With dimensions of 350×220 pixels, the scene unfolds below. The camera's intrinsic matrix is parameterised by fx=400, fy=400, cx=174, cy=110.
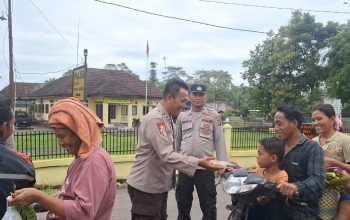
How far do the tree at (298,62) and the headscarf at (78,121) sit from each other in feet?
93.2

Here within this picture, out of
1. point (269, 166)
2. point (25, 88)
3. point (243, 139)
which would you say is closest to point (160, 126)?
point (269, 166)

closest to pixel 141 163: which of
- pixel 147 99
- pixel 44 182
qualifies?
pixel 44 182

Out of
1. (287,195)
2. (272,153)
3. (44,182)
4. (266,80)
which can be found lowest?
(44,182)

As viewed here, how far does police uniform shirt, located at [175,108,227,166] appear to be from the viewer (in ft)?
16.4

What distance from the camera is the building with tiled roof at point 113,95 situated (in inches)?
1331

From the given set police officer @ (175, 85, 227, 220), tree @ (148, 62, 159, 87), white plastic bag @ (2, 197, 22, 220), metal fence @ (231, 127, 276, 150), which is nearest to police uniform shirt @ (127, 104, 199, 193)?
police officer @ (175, 85, 227, 220)

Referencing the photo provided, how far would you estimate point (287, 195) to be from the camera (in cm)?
260

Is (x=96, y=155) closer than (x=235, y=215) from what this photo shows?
Yes

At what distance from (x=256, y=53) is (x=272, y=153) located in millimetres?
30517

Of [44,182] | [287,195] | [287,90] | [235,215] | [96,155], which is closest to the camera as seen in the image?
[96,155]

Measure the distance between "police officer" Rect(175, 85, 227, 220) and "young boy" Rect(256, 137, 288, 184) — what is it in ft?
5.99

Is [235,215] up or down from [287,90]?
down

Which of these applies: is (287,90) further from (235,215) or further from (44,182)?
(235,215)

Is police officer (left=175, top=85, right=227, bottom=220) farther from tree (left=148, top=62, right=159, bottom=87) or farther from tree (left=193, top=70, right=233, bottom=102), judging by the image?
tree (left=193, top=70, right=233, bottom=102)
